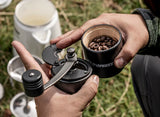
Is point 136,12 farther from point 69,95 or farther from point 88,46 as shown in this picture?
point 69,95

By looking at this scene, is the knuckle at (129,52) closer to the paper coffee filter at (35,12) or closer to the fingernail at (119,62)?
the fingernail at (119,62)

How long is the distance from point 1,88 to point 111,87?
606 mm

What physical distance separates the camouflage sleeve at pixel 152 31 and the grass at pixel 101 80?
1.11 ft

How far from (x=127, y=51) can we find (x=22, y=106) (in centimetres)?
81

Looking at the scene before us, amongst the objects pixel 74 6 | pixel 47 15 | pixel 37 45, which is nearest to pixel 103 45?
pixel 37 45

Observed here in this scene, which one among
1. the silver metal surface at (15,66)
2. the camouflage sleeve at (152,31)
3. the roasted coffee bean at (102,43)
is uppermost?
the roasted coffee bean at (102,43)

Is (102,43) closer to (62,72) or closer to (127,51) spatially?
(127,51)

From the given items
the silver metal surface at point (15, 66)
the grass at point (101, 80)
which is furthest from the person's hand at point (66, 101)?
the silver metal surface at point (15, 66)

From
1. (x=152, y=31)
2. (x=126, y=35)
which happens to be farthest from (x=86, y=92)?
(x=152, y=31)

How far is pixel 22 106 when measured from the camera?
162cm

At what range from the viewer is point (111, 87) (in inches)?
66.9

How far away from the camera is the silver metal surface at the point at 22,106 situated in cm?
159

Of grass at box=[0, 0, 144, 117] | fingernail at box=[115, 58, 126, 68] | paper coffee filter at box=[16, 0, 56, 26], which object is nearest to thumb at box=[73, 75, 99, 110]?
fingernail at box=[115, 58, 126, 68]

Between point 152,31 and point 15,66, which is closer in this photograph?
point 152,31
